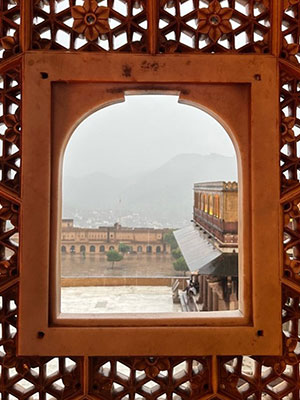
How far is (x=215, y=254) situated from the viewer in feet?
19.7

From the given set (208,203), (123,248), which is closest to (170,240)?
(123,248)

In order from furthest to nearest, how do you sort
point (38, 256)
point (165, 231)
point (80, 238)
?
point (165, 231), point (80, 238), point (38, 256)

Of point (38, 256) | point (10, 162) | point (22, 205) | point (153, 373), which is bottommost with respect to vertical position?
point (153, 373)

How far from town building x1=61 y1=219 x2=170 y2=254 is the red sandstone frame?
6788 mm

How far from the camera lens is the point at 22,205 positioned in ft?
5.13

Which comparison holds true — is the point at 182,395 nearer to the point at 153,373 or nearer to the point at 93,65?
the point at 153,373

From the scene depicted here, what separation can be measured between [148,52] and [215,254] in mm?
4918

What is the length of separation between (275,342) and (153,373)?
626 mm

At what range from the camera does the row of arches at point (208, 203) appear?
6531 mm

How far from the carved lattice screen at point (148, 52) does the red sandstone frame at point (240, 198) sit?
0.06m

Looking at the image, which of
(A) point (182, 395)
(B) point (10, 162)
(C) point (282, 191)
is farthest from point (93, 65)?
(A) point (182, 395)

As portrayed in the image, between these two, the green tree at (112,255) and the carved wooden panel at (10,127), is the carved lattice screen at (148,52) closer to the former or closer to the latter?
the carved wooden panel at (10,127)

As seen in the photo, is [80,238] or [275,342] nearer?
[275,342]

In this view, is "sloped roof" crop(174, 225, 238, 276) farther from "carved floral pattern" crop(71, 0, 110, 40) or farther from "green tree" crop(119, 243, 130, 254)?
"carved floral pattern" crop(71, 0, 110, 40)
